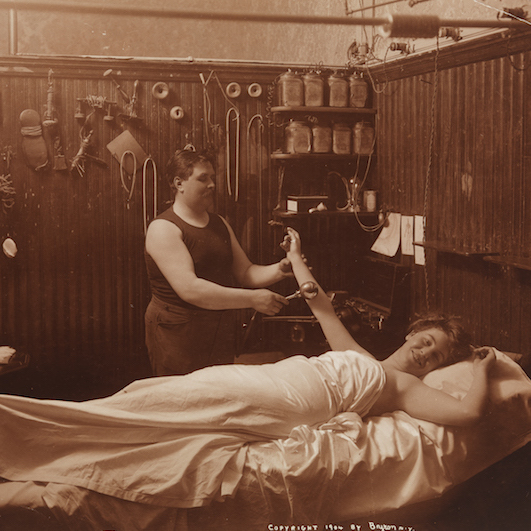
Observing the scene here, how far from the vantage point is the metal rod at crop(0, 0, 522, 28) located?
126 cm

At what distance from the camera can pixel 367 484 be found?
1.44 meters

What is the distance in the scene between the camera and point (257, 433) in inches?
56.1

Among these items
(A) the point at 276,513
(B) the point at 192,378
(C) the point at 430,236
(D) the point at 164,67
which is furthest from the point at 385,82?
(A) the point at 276,513

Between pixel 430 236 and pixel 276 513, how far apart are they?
94 cm

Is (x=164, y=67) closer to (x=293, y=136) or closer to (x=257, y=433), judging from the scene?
(x=293, y=136)

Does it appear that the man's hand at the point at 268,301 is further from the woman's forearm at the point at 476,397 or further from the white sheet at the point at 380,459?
the woman's forearm at the point at 476,397

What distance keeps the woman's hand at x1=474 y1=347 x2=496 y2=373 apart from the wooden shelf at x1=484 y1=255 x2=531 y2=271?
28 cm

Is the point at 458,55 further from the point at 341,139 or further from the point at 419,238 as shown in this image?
the point at 419,238

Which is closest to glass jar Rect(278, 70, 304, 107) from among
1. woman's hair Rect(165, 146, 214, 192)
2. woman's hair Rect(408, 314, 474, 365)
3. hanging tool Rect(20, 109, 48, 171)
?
woman's hair Rect(165, 146, 214, 192)

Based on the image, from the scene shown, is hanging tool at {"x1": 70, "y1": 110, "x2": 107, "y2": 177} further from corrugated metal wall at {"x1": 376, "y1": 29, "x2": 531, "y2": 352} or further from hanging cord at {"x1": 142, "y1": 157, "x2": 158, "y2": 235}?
corrugated metal wall at {"x1": 376, "y1": 29, "x2": 531, "y2": 352}

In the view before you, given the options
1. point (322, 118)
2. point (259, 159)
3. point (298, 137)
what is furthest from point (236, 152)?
point (322, 118)

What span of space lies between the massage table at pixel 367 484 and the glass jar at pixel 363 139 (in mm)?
736

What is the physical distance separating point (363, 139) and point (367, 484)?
104 centimetres

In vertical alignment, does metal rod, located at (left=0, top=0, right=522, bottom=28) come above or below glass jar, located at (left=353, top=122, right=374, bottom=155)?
above
